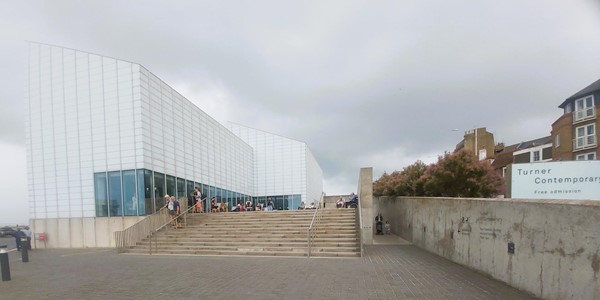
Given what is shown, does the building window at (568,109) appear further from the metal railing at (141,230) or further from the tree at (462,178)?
the metal railing at (141,230)

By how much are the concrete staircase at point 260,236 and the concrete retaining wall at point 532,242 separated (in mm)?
3702

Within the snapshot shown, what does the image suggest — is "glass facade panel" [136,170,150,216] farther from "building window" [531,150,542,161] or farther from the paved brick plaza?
"building window" [531,150,542,161]

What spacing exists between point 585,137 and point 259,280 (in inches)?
1258

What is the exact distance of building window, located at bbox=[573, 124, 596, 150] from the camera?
2703 cm

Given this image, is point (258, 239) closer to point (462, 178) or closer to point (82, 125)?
point (462, 178)

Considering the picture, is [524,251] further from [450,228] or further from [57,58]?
[57,58]

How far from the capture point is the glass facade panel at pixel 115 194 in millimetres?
Answer: 18812

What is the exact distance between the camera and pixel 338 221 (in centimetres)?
1503

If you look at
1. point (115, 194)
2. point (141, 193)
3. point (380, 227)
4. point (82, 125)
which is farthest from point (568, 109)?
point (82, 125)

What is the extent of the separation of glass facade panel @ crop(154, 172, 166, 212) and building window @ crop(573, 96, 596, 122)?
33520mm

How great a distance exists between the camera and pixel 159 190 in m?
20.0

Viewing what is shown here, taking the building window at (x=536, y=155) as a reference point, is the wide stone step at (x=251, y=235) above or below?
below

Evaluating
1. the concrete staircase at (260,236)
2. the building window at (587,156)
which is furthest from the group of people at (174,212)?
the building window at (587,156)

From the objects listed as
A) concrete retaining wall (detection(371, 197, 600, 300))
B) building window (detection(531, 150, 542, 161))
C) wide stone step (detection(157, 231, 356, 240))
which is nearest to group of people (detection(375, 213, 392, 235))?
wide stone step (detection(157, 231, 356, 240))
